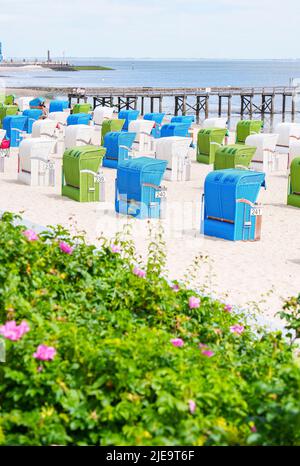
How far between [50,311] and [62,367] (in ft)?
2.91

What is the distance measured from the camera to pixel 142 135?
24562mm

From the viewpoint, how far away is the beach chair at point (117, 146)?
2002 cm

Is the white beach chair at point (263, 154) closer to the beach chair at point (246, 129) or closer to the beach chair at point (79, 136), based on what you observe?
the beach chair at point (79, 136)

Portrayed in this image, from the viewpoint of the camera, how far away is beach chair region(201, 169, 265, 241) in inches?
485

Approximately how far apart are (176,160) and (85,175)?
3934 mm

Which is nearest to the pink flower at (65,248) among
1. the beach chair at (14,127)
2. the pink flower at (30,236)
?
the pink flower at (30,236)

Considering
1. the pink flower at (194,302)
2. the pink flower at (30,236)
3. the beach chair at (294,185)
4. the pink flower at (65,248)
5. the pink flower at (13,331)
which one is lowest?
the beach chair at (294,185)

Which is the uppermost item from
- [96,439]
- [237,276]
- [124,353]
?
[124,353]

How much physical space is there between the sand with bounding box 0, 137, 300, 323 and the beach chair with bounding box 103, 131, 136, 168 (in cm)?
153

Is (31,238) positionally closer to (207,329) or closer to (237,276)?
(207,329)

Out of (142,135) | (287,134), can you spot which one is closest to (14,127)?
(142,135)

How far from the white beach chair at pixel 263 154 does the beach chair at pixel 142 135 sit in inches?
193
